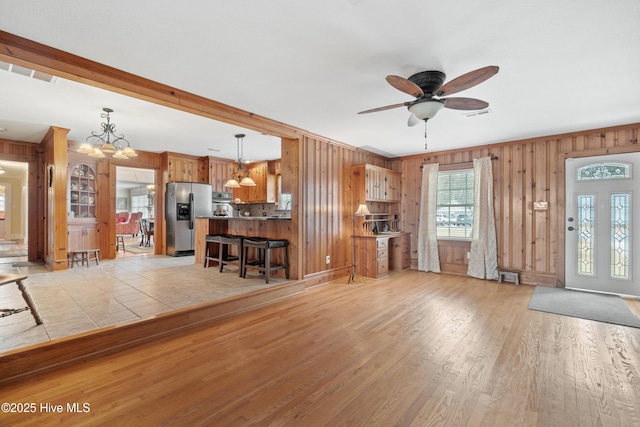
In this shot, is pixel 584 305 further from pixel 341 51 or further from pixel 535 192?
pixel 341 51

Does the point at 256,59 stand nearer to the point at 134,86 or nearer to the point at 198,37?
the point at 198,37

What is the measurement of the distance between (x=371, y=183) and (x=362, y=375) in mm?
4039

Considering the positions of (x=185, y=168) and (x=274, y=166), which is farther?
(x=274, y=166)

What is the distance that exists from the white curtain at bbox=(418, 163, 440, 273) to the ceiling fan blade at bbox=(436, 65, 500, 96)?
3755 mm

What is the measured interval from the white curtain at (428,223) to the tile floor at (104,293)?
10.9ft

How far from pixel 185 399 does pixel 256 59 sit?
270cm

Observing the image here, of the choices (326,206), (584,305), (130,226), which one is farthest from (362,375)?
(130,226)

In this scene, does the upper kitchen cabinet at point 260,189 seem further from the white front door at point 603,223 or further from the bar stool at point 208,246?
the white front door at point 603,223

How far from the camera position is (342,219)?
18.4 feet

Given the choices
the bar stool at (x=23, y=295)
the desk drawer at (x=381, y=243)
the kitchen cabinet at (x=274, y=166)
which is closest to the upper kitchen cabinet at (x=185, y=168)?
the kitchen cabinet at (x=274, y=166)

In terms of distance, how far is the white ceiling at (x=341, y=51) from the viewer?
6.30 feet

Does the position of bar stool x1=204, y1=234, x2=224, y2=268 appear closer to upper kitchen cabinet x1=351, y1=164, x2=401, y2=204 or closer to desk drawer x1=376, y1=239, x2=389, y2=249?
upper kitchen cabinet x1=351, y1=164, x2=401, y2=204

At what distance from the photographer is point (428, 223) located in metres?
6.16

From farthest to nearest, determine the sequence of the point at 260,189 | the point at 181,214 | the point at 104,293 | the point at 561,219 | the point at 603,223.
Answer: the point at 260,189 → the point at 181,214 → the point at 561,219 → the point at 603,223 → the point at 104,293
